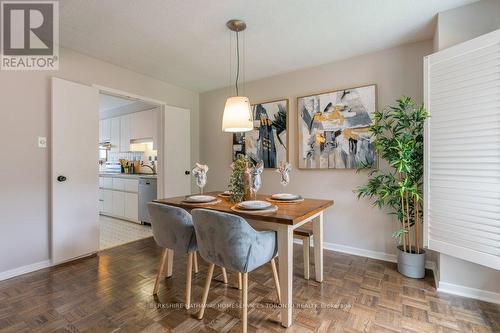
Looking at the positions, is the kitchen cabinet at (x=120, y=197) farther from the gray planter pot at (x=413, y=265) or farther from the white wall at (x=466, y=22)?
the white wall at (x=466, y=22)

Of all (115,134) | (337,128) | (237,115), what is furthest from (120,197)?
(337,128)

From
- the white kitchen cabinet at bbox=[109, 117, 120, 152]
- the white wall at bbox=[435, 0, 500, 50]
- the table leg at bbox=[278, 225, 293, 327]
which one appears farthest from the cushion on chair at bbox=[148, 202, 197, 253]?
the white kitchen cabinet at bbox=[109, 117, 120, 152]

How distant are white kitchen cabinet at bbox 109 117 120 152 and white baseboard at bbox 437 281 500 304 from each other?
601cm

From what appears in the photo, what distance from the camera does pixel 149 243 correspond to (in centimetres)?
350

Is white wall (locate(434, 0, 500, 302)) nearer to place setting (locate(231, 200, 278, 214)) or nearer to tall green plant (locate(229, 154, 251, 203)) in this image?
place setting (locate(231, 200, 278, 214))

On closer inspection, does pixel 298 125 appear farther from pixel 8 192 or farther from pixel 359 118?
pixel 8 192

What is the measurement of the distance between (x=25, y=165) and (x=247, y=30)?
2636 millimetres

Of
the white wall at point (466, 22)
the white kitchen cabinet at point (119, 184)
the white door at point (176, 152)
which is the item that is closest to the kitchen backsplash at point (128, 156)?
the white kitchen cabinet at point (119, 184)

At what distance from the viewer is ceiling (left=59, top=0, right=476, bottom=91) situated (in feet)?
6.76

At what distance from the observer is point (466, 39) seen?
209cm

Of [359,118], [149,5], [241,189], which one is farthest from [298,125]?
[149,5]

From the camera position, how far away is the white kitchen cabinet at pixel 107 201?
199 inches

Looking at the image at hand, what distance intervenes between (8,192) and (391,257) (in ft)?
13.4

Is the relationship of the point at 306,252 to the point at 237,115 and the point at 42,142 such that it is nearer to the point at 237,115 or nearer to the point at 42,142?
the point at 237,115
